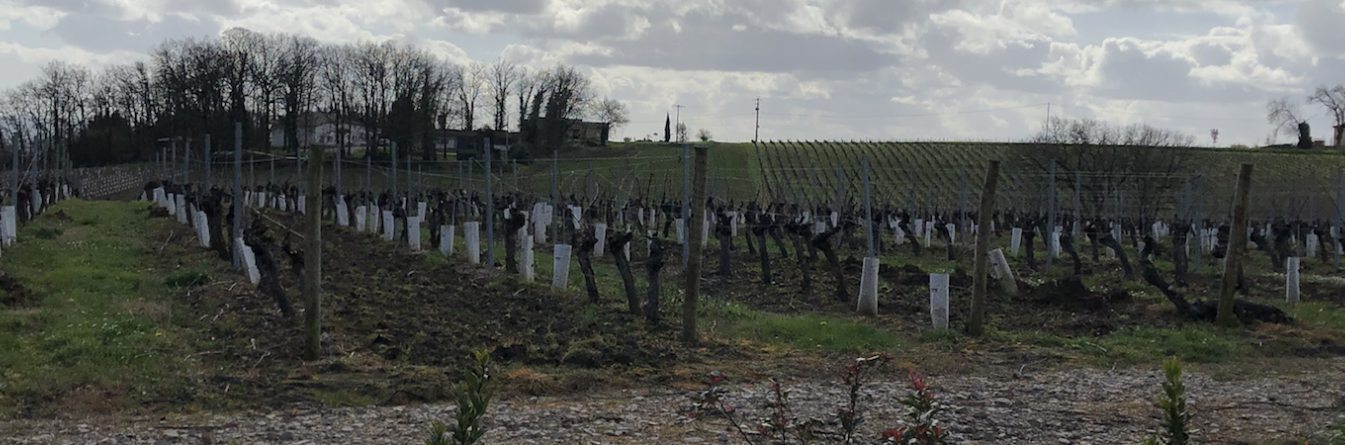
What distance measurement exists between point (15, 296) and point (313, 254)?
5.22 metres

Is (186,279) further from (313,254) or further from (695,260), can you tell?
(695,260)

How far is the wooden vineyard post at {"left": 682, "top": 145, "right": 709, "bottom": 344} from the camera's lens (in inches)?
408

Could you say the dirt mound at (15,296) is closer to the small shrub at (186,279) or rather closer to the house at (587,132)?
the small shrub at (186,279)

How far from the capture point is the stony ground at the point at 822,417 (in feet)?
21.8

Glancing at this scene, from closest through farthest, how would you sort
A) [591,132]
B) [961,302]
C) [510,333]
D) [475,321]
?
[510,333], [475,321], [961,302], [591,132]

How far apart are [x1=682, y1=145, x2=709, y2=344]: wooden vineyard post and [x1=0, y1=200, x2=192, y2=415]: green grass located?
4629 millimetres

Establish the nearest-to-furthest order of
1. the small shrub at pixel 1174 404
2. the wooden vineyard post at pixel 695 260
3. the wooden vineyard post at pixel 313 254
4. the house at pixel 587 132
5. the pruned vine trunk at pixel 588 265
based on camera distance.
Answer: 1. the small shrub at pixel 1174 404
2. the wooden vineyard post at pixel 313 254
3. the wooden vineyard post at pixel 695 260
4. the pruned vine trunk at pixel 588 265
5. the house at pixel 587 132

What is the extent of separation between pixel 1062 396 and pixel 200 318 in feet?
27.0

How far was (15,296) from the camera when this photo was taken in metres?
11.6

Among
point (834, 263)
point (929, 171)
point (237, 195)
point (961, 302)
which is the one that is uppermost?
point (929, 171)

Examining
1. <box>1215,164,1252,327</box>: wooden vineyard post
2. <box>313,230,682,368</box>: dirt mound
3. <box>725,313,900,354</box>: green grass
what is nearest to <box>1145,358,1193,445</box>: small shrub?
<box>313,230,682,368</box>: dirt mound

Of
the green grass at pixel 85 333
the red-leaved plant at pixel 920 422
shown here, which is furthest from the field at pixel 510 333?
the red-leaved plant at pixel 920 422

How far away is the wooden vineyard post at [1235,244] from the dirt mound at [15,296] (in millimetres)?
13136

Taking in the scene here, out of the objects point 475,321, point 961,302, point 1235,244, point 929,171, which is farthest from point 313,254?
point 929,171
